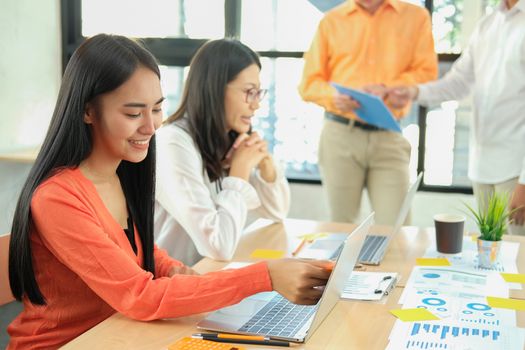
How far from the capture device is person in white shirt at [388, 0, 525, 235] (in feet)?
9.32

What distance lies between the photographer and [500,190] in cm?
291

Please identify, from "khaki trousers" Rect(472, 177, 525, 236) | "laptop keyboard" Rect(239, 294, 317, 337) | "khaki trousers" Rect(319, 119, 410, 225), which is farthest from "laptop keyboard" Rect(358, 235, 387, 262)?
"khaki trousers" Rect(319, 119, 410, 225)

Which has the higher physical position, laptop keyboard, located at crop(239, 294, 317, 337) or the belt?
the belt

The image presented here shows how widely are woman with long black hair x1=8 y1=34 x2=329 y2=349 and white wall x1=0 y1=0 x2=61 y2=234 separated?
7.94 feet

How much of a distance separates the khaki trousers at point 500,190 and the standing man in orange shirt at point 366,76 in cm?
41

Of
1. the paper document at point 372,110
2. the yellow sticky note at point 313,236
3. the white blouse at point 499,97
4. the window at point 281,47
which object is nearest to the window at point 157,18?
the window at point 281,47

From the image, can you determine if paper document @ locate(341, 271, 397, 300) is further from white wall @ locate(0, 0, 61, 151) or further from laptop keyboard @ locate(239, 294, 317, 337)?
white wall @ locate(0, 0, 61, 151)

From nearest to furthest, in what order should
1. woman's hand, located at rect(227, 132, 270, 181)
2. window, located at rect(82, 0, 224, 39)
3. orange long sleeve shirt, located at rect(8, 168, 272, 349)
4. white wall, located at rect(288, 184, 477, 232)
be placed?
orange long sleeve shirt, located at rect(8, 168, 272, 349) → woman's hand, located at rect(227, 132, 270, 181) → white wall, located at rect(288, 184, 477, 232) → window, located at rect(82, 0, 224, 39)

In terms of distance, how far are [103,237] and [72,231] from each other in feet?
0.21

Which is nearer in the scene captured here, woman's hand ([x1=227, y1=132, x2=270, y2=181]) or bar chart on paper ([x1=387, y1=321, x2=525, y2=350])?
bar chart on paper ([x1=387, y1=321, x2=525, y2=350])

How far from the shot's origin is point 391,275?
183 cm

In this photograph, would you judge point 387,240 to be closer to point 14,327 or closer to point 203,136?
point 203,136

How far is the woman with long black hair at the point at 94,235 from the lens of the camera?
1466 millimetres

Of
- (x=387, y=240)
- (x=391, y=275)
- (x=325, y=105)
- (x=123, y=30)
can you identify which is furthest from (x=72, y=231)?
(x=123, y=30)
